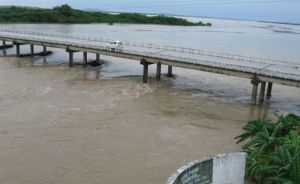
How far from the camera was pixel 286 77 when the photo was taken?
3148 cm

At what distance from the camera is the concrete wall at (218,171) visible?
11156mm

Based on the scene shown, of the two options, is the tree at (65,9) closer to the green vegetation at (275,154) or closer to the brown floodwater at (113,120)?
the brown floodwater at (113,120)

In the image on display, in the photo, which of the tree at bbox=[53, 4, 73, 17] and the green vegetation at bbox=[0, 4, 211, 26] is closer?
the green vegetation at bbox=[0, 4, 211, 26]

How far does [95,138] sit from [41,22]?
99.9m

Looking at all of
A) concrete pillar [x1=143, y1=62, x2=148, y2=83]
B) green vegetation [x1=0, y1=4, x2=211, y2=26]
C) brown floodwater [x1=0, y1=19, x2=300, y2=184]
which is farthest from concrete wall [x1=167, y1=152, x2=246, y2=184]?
green vegetation [x1=0, y1=4, x2=211, y2=26]

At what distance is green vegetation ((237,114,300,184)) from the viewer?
16.1 m

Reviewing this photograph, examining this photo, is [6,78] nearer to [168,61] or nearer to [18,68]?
[18,68]

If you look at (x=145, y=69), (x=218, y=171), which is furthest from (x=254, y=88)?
(x=218, y=171)

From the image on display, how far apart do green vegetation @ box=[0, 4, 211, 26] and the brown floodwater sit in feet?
241

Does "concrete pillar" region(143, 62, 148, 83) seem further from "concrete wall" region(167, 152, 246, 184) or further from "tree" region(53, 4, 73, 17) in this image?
"tree" region(53, 4, 73, 17)

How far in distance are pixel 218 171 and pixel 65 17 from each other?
118135 mm

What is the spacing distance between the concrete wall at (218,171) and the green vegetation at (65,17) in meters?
106

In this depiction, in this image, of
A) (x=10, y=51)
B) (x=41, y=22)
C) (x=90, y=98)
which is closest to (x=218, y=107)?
(x=90, y=98)

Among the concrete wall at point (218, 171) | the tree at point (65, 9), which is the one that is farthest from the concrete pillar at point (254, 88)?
the tree at point (65, 9)
